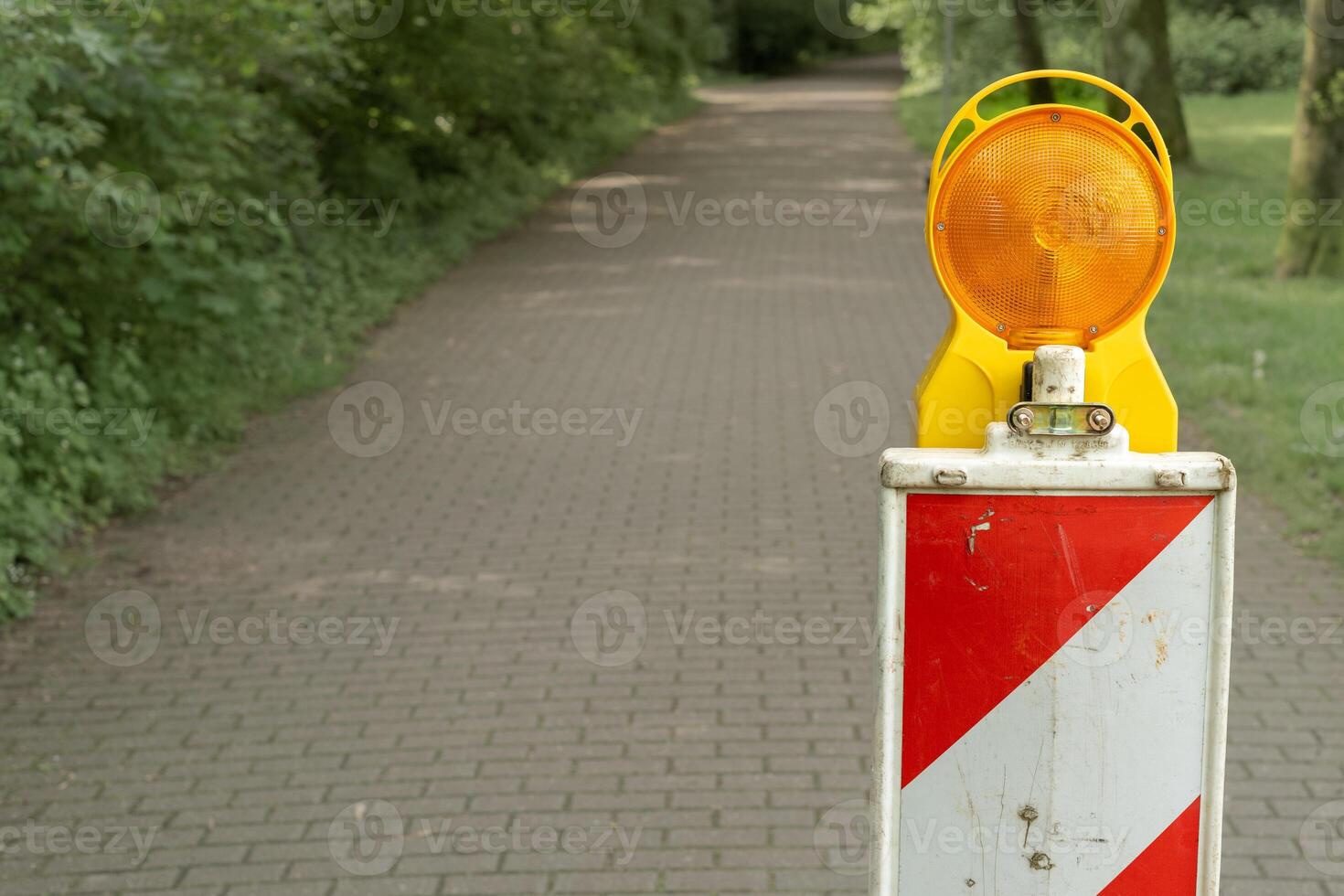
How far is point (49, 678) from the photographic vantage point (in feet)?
20.6

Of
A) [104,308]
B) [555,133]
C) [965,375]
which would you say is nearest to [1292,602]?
[965,375]

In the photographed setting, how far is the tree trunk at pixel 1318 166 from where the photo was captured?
1329 cm

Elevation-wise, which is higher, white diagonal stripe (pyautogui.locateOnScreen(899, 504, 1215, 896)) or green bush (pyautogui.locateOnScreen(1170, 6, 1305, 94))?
white diagonal stripe (pyautogui.locateOnScreen(899, 504, 1215, 896))

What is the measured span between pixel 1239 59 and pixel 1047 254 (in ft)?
137

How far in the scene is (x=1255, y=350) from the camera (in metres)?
11.3

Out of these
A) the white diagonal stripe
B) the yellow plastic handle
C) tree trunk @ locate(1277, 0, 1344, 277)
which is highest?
the yellow plastic handle

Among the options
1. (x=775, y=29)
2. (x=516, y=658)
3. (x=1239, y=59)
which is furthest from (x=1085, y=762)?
(x=775, y=29)

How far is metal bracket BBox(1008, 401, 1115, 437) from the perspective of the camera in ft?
6.79

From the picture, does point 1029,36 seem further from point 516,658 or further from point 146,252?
point 516,658

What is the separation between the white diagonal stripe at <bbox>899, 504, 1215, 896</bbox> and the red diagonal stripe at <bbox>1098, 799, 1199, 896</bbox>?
16mm

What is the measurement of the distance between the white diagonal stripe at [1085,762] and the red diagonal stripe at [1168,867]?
0.02 meters

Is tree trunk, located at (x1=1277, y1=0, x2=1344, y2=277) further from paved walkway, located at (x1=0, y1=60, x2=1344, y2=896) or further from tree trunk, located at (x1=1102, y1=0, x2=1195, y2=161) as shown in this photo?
tree trunk, located at (x1=1102, y1=0, x2=1195, y2=161)

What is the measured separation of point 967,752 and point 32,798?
13.6 ft

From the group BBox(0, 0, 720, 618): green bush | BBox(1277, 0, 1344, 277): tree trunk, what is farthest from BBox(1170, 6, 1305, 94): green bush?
BBox(0, 0, 720, 618): green bush
